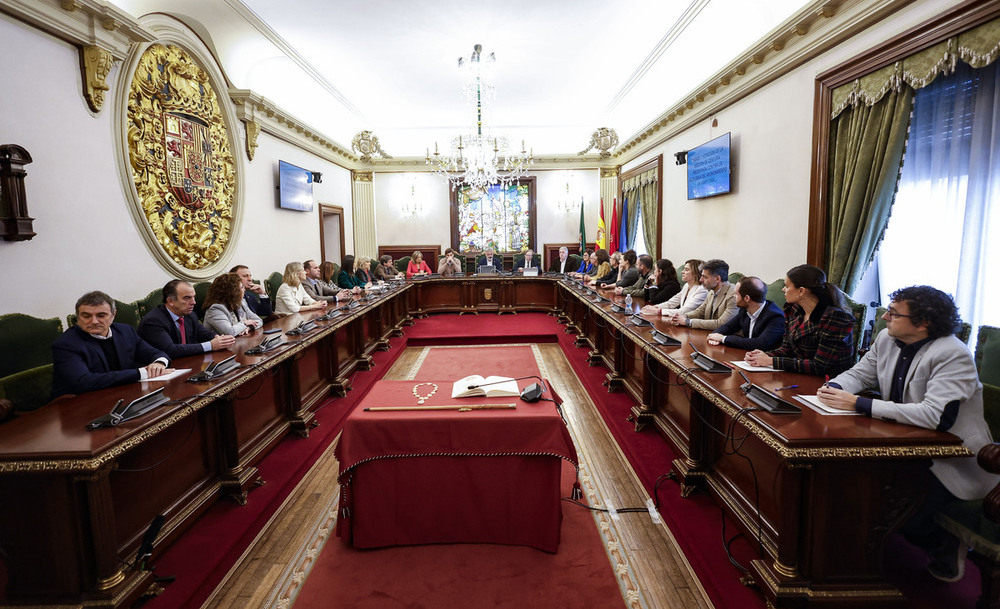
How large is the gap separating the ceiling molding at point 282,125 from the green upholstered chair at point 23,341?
13.3 feet

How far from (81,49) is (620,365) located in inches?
209

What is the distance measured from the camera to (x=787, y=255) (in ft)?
15.9

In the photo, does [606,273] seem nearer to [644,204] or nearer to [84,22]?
[644,204]

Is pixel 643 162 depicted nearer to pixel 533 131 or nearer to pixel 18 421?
pixel 533 131

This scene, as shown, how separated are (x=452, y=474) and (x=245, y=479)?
1397 millimetres

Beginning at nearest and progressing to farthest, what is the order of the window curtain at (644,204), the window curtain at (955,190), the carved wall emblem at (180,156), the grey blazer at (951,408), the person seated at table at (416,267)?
the grey blazer at (951,408), the window curtain at (955,190), the carved wall emblem at (180,156), the window curtain at (644,204), the person seated at table at (416,267)

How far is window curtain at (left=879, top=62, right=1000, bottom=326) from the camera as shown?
2973 millimetres

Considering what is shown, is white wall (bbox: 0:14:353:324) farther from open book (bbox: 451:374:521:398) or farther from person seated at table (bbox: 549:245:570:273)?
person seated at table (bbox: 549:245:570:273)

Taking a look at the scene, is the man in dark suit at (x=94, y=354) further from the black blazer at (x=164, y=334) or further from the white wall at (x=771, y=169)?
the white wall at (x=771, y=169)

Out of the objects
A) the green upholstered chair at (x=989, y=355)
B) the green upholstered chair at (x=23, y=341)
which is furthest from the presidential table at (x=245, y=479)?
the green upholstered chair at (x=23, y=341)

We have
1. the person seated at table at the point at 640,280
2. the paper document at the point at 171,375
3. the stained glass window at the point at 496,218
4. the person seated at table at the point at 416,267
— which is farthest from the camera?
the stained glass window at the point at 496,218

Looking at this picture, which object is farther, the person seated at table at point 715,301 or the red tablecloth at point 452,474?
the person seated at table at point 715,301

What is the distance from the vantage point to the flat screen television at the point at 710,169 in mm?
5977

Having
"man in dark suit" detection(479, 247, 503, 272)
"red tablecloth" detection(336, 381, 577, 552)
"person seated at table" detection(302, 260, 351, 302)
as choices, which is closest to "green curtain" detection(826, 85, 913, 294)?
"red tablecloth" detection(336, 381, 577, 552)
